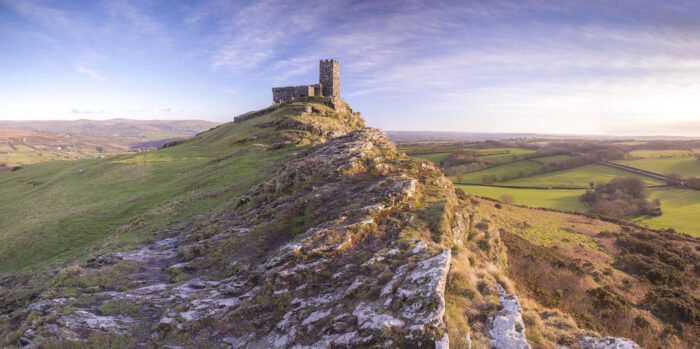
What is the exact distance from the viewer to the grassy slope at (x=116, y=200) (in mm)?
17031

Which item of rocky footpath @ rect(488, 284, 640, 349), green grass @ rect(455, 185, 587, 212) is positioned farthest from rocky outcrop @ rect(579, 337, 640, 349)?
green grass @ rect(455, 185, 587, 212)

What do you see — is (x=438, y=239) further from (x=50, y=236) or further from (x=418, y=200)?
(x=50, y=236)

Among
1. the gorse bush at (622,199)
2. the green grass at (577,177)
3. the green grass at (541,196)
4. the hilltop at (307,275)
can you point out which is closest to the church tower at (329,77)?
the hilltop at (307,275)

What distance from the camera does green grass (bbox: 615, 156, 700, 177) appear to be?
7812 cm

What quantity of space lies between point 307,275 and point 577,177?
10498 centimetres

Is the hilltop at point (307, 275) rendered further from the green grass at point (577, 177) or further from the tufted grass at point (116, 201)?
the green grass at point (577, 177)

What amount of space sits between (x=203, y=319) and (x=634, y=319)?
24.4 metres

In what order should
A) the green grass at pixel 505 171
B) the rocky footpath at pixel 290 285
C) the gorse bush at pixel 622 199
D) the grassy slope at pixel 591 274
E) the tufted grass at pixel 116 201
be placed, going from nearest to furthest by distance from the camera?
the rocky footpath at pixel 290 285
the grassy slope at pixel 591 274
the tufted grass at pixel 116 201
the gorse bush at pixel 622 199
the green grass at pixel 505 171

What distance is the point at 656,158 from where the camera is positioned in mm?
98062

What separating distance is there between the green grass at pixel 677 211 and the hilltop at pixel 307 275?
33.3 metres

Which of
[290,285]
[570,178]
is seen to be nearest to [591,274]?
[290,285]

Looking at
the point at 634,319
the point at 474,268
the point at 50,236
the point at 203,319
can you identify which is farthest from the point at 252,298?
the point at 634,319

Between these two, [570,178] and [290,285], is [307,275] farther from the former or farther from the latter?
[570,178]

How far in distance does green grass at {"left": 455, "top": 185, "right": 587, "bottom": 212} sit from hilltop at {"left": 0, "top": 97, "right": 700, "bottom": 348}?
126 feet
